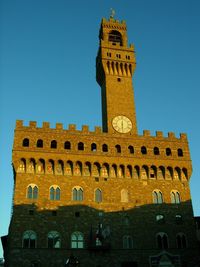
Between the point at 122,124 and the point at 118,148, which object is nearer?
the point at 118,148

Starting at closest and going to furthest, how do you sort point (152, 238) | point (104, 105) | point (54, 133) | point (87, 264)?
point (87, 264) → point (152, 238) → point (54, 133) → point (104, 105)

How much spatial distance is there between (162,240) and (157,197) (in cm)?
484

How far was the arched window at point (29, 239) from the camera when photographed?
37500 mm

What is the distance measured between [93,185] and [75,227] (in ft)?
17.0

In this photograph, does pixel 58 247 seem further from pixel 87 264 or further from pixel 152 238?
pixel 152 238

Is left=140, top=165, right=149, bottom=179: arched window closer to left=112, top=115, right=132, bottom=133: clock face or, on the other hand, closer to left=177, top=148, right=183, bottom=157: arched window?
left=177, top=148, right=183, bottom=157: arched window

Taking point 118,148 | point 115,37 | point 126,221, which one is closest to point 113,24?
point 115,37

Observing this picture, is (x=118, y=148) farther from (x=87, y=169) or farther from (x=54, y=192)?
(x=54, y=192)

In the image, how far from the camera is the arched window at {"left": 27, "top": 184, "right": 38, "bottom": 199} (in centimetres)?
3994

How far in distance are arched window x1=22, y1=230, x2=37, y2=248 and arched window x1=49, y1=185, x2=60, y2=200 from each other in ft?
14.3

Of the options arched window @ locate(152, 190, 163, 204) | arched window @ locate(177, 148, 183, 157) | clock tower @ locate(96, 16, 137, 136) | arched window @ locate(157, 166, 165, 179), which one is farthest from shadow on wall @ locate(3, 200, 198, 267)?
clock tower @ locate(96, 16, 137, 136)

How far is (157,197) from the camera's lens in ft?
142

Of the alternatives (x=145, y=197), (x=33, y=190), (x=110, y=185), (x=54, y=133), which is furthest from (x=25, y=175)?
(x=145, y=197)

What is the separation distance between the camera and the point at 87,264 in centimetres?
3791
